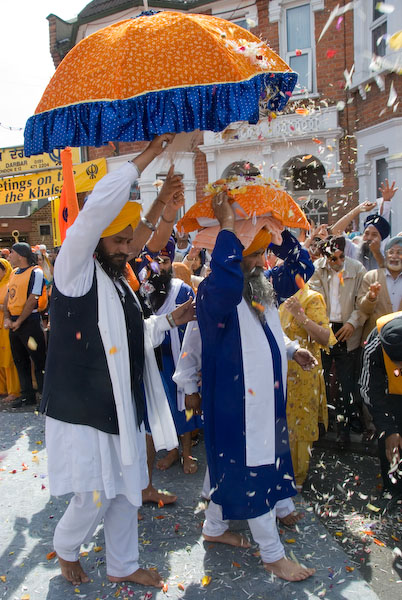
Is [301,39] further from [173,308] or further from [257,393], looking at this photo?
[257,393]

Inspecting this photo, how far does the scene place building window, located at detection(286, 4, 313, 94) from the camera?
10664mm

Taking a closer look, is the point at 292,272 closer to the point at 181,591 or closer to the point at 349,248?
the point at 181,591

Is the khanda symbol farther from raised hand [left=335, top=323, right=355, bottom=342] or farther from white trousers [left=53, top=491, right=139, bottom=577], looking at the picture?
white trousers [left=53, top=491, right=139, bottom=577]

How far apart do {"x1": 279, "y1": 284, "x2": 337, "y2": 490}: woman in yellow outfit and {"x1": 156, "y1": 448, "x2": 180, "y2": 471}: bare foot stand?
1.13m

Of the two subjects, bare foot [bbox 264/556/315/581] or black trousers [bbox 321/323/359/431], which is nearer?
bare foot [bbox 264/556/315/581]

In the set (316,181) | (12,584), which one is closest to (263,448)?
(12,584)

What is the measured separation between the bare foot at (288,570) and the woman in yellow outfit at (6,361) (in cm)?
513

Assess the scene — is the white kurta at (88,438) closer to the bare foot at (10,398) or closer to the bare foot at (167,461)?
the bare foot at (167,461)

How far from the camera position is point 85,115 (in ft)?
7.87

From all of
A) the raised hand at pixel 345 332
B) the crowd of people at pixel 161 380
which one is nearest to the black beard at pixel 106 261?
the crowd of people at pixel 161 380

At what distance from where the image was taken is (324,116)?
10289 millimetres

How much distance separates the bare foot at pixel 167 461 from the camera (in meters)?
4.36

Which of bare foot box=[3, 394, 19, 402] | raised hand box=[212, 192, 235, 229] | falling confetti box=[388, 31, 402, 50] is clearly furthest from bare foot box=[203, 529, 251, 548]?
bare foot box=[3, 394, 19, 402]

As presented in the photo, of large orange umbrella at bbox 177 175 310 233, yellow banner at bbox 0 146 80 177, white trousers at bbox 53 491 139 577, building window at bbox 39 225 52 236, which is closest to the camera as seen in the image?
white trousers at bbox 53 491 139 577
